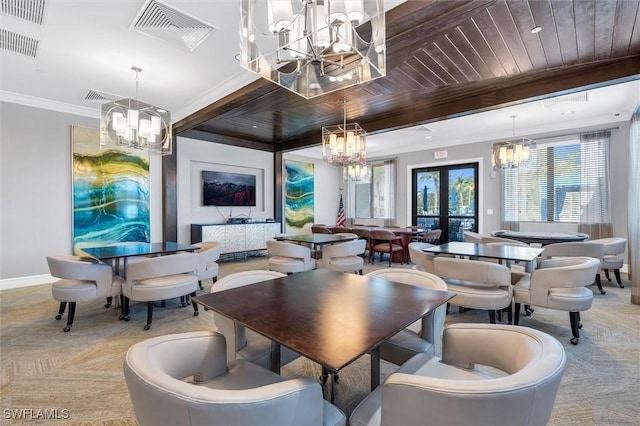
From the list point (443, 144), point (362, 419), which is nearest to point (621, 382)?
point (362, 419)

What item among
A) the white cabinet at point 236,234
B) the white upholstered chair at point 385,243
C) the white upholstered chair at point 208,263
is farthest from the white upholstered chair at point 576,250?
the white cabinet at point 236,234

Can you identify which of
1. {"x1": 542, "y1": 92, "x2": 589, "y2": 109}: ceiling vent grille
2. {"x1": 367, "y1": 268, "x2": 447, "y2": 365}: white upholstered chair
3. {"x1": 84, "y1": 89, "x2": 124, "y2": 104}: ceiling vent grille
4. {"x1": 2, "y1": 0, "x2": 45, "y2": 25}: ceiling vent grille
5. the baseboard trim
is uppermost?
{"x1": 2, "y1": 0, "x2": 45, "y2": 25}: ceiling vent grille

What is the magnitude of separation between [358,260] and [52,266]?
3.75m

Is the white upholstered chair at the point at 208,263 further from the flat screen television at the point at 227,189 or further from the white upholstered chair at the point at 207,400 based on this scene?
the flat screen television at the point at 227,189

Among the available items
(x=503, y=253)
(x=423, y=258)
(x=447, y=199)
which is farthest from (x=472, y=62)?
(x=447, y=199)

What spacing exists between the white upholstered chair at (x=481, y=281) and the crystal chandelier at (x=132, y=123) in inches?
155

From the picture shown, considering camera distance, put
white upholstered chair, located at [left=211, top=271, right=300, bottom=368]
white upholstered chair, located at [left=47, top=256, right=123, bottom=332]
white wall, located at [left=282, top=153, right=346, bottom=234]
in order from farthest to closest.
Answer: white wall, located at [left=282, top=153, right=346, bottom=234] < white upholstered chair, located at [left=47, top=256, right=123, bottom=332] < white upholstered chair, located at [left=211, top=271, right=300, bottom=368]

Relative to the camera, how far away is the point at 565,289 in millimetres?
2844

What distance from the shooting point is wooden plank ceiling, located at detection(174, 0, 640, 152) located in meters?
2.42

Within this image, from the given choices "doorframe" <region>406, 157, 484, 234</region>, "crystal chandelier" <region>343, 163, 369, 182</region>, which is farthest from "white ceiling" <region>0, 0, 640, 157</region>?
"crystal chandelier" <region>343, 163, 369, 182</region>

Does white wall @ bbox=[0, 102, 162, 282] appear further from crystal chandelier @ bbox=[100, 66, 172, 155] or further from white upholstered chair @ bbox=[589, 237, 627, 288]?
white upholstered chair @ bbox=[589, 237, 627, 288]

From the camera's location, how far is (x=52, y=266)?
304cm

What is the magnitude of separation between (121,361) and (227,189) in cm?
518

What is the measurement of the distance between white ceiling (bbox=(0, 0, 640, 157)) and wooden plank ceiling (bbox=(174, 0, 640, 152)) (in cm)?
35
